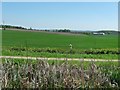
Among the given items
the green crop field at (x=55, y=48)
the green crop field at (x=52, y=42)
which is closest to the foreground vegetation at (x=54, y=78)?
the green crop field at (x=55, y=48)

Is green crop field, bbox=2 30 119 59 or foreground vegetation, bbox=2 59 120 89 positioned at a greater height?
foreground vegetation, bbox=2 59 120 89

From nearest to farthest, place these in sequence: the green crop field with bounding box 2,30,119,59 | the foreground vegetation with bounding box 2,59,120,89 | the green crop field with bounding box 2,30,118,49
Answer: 1. the foreground vegetation with bounding box 2,59,120,89
2. the green crop field with bounding box 2,30,119,59
3. the green crop field with bounding box 2,30,118,49

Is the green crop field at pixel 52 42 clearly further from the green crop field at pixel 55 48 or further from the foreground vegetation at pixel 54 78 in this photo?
the foreground vegetation at pixel 54 78

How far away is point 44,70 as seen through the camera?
480 cm

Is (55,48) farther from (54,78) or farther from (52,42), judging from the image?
(54,78)

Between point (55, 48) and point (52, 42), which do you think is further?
point (52, 42)

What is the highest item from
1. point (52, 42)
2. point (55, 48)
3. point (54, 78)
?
point (54, 78)

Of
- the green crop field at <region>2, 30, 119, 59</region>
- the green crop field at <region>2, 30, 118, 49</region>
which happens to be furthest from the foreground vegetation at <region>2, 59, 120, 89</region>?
the green crop field at <region>2, 30, 118, 49</region>

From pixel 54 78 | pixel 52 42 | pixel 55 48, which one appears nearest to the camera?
pixel 54 78

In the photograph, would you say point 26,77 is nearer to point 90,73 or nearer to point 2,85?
point 2,85

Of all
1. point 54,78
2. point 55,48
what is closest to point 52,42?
point 55,48

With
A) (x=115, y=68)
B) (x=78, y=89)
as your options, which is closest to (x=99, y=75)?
(x=78, y=89)

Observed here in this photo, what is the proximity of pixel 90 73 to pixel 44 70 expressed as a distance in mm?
712

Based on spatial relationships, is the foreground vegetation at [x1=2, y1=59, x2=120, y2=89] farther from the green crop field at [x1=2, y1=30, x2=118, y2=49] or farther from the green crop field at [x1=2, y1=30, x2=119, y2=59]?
the green crop field at [x1=2, y1=30, x2=118, y2=49]
